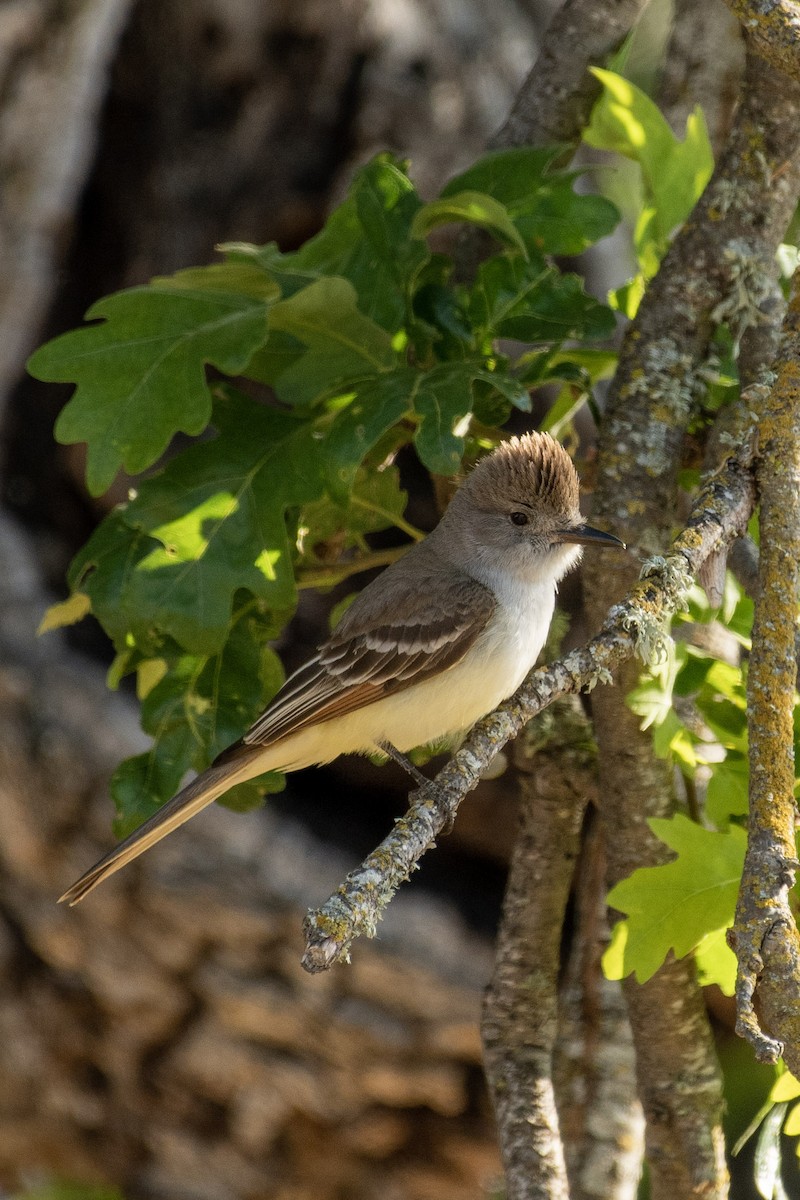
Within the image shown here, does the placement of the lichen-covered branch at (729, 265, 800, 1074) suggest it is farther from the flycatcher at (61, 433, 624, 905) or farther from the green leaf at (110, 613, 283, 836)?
the green leaf at (110, 613, 283, 836)

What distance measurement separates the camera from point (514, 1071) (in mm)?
2605

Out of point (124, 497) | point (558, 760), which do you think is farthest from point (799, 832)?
point (124, 497)

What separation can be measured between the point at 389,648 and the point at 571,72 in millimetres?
1535

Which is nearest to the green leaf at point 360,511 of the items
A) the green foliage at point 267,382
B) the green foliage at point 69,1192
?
the green foliage at point 267,382

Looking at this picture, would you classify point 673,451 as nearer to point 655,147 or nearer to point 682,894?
point 655,147

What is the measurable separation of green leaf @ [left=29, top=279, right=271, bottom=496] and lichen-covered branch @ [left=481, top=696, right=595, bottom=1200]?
3.46ft

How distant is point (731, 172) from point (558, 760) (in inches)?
54.2

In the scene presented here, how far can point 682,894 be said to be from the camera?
2.19 metres

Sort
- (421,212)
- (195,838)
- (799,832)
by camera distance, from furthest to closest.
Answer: (195,838), (421,212), (799,832)

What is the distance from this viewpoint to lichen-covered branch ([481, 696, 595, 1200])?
2.50 metres

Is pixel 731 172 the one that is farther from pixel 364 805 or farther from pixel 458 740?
pixel 364 805

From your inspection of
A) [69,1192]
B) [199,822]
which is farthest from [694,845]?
[69,1192]

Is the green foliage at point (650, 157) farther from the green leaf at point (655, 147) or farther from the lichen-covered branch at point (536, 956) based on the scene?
the lichen-covered branch at point (536, 956)

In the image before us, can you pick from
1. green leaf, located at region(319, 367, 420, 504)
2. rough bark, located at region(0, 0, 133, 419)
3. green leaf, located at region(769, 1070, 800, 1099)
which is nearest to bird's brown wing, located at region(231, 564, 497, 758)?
green leaf, located at region(319, 367, 420, 504)
